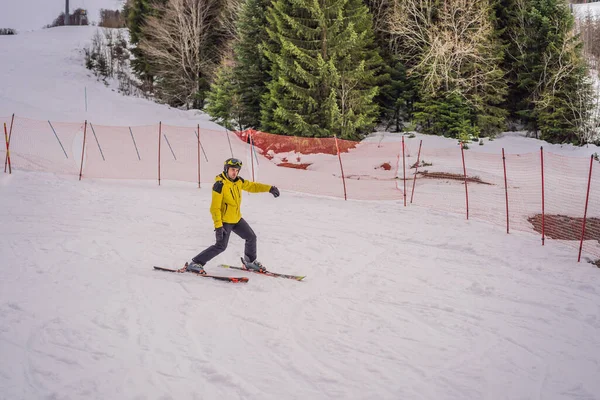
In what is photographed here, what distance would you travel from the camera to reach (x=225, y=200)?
252 inches

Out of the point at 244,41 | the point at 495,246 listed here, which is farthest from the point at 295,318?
the point at 244,41

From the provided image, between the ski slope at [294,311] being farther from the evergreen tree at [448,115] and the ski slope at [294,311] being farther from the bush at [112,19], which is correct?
the bush at [112,19]

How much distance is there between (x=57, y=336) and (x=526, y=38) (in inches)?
994

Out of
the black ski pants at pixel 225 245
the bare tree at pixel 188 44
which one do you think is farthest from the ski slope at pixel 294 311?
the bare tree at pixel 188 44

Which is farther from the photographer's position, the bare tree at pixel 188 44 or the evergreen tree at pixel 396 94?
the bare tree at pixel 188 44

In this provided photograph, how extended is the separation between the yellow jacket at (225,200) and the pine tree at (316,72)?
14199 millimetres

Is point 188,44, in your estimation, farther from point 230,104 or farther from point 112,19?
point 112,19

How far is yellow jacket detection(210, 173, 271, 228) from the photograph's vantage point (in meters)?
6.29

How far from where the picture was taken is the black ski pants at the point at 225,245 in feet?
21.4

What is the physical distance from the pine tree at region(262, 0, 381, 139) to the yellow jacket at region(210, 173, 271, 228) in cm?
1420

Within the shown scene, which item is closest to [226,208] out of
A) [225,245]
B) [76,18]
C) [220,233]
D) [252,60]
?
[220,233]

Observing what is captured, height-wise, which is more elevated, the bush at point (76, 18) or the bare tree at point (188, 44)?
the bush at point (76, 18)

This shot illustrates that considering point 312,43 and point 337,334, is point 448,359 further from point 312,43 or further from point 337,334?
point 312,43

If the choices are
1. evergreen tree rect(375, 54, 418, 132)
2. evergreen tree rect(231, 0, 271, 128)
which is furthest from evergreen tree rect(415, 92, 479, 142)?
evergreen tree rect(231, 0, 271, 128)
